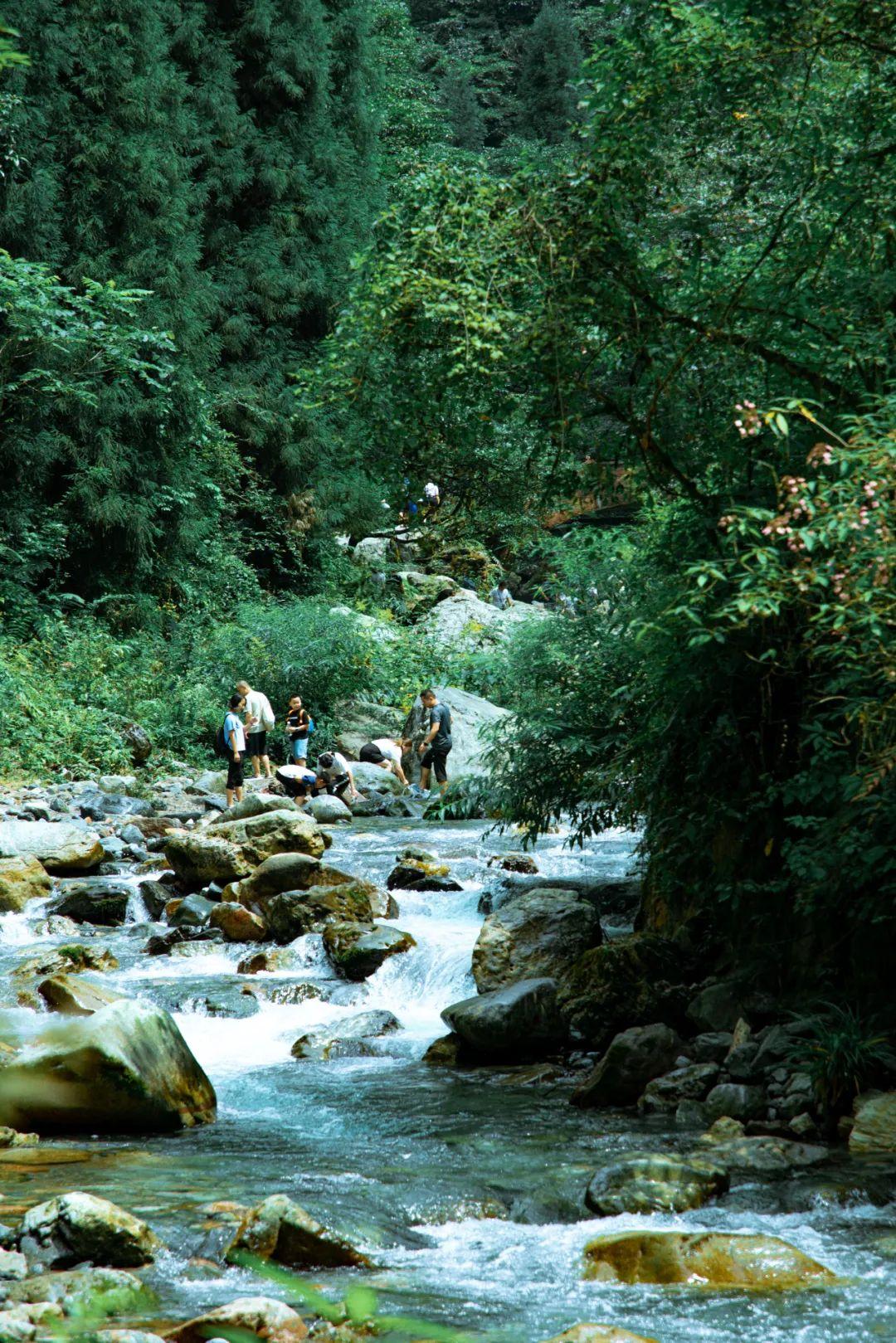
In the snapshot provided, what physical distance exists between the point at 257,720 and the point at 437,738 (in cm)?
256

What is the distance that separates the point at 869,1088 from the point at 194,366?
21.2 m

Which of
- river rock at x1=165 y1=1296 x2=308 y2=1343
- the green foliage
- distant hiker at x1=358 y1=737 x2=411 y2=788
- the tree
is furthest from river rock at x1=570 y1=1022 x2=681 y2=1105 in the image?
the tree

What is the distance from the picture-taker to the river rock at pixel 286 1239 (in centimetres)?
492

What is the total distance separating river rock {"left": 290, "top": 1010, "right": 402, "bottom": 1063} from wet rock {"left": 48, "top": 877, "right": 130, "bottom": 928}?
11.7ft

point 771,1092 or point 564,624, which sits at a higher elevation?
point 564,624

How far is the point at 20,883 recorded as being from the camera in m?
12.3

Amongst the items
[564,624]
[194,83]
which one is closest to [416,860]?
[564,624]

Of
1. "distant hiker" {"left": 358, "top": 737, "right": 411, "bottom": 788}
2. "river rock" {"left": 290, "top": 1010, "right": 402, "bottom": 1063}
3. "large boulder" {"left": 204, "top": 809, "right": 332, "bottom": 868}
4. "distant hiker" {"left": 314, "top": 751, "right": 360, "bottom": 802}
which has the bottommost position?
"river rock" {"left": 290, "top": 1010, "right": 402, "bottom": 1063}

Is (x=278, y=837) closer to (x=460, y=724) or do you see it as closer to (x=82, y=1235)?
(x=460, y=724)

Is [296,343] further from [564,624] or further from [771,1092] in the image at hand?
[771,1092]

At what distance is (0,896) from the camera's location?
12062mm

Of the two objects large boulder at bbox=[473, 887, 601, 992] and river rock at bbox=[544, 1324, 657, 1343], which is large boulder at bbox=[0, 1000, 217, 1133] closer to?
large boulder at bbox=[473, 887, 601, 992]

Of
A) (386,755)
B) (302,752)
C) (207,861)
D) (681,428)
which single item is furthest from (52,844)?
(681,428)

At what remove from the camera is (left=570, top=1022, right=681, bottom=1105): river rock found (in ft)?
24.3
